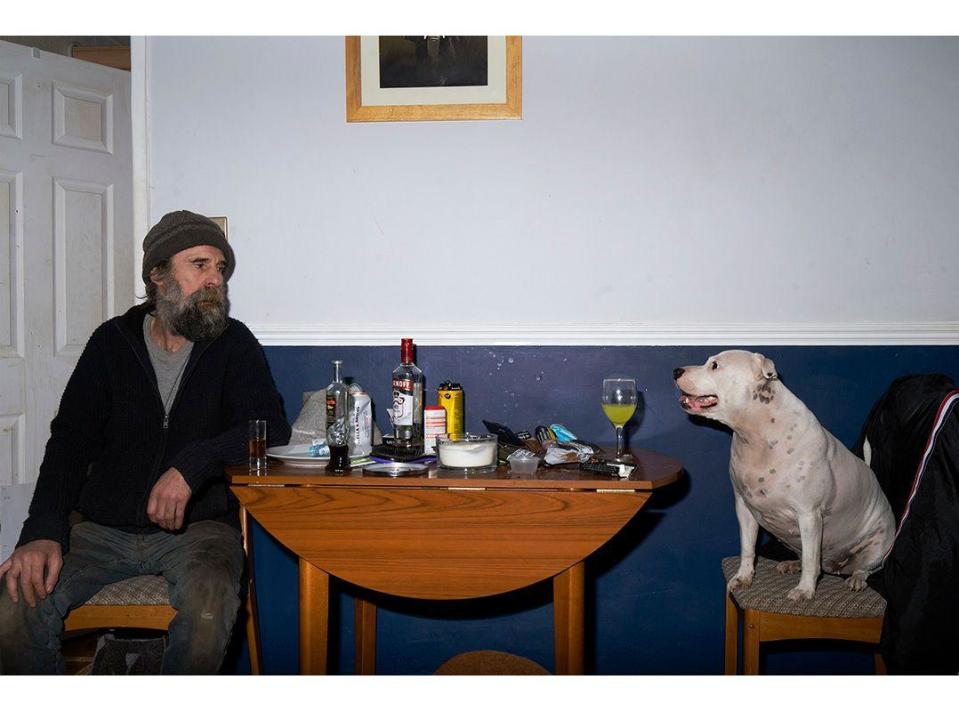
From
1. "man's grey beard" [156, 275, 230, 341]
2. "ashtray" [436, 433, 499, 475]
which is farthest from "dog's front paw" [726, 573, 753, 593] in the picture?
"man's grey beard" [156, 275, 230, 341]

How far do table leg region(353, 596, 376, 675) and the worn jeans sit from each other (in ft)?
2.00

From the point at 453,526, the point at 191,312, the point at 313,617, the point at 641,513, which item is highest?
the point at 191,312

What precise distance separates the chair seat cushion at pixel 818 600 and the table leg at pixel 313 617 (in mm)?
1159

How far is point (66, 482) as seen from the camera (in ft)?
7.71

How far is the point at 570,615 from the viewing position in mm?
2145

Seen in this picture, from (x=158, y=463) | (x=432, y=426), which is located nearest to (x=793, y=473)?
(x=432, y=426)

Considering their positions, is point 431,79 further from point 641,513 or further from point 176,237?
point 641,513

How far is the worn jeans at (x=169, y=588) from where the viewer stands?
2104mm

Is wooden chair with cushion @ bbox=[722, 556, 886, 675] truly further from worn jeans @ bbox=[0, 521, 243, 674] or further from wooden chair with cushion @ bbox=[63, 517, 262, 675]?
wooden chair with cushion @ bbox=[63, 517, 262, 675]

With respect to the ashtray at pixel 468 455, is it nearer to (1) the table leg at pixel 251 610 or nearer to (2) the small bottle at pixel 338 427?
(2) the small bottle at pixel 338 427

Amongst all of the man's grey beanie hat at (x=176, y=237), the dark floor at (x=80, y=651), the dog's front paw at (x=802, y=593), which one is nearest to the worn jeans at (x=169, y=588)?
the dark floor at (x=80, y=651)

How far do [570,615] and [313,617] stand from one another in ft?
2.32

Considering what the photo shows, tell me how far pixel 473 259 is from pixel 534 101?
0.59 meters

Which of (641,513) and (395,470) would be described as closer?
(395,470)
